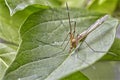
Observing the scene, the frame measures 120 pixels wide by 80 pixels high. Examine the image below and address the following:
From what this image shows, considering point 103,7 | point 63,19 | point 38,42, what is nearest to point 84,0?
point 103,7

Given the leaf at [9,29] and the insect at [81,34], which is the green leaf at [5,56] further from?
the insect at [81,34]

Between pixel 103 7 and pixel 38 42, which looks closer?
pixel 38 42

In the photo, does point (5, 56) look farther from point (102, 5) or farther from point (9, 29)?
point (102, 5)

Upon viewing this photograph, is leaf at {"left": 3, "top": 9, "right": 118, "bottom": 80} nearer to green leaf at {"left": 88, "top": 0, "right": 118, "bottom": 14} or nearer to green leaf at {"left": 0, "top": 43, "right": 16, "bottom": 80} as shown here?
green leaf at {"left": 0, "top": 43, "right": 16, "bottom": 80}

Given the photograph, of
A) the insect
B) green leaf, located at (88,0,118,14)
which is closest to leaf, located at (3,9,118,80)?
the insect

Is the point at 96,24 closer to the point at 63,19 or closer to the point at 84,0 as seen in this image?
the point at 63,19

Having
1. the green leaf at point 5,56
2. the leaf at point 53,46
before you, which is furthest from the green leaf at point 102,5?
the green leaf at point 5,56
